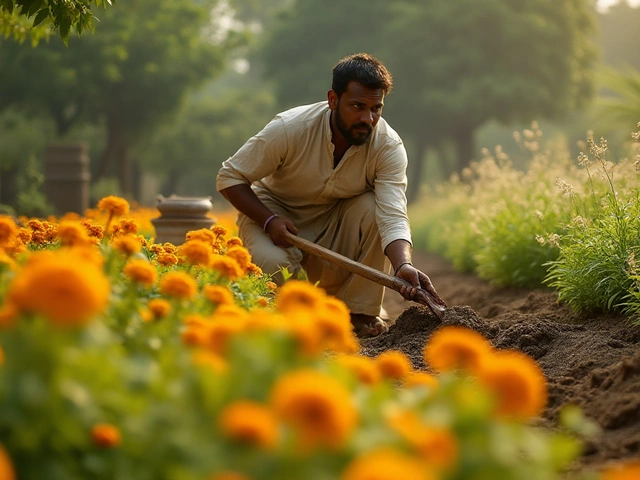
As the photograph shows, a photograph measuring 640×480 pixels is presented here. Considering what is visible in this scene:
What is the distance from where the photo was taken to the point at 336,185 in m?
5.17

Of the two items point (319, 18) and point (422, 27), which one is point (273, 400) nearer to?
point (422, 27)

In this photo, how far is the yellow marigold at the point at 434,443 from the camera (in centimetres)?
154

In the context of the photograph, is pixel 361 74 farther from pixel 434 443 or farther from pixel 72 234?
pixel 434 443

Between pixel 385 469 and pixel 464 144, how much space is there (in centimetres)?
2625

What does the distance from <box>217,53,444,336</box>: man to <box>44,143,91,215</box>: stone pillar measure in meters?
7.42

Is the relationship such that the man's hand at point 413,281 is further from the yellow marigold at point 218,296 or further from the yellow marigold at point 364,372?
the yellow marigold at point 364,372

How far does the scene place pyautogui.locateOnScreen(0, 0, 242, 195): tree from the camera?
1680 cm

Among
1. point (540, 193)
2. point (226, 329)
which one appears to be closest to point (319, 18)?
point (540, 193)

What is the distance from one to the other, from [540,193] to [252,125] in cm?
2388

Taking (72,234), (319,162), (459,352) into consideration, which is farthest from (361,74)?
(459,352)

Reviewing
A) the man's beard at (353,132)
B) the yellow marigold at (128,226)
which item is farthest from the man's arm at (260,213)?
the yellow marigold at (128,226)

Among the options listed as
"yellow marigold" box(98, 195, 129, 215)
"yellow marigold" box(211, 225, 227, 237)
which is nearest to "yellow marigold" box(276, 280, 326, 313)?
"yellow marigold" box(98, 195, 129, 215)

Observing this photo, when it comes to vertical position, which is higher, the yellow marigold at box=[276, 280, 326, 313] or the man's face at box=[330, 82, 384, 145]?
the man's face at box=[330, 82, 384, 145]

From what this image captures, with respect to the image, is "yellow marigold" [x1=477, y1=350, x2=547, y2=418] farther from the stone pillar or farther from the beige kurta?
the stone pillar
